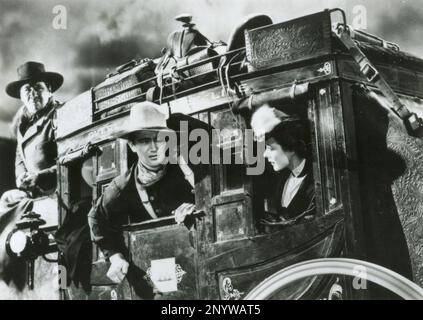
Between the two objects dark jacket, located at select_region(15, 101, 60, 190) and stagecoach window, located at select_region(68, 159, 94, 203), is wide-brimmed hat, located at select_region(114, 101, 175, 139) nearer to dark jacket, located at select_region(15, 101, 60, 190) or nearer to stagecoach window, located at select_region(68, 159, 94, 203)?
stagecoach window, located at select_region(68, 159, 94, 203)

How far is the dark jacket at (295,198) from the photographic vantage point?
398cm

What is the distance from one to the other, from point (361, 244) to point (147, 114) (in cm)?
186

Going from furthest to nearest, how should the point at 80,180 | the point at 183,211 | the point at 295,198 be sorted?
the point at 80,180
the point at 183,211
the point at 295,198

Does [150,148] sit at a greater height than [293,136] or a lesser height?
greater

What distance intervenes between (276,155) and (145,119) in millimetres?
1097

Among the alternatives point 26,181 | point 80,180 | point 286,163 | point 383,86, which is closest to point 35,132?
point 26,181

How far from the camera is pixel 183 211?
4.46 metres

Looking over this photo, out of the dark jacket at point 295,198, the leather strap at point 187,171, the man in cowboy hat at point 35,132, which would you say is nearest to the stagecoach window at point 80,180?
the man in cowboy hat at point 35,132

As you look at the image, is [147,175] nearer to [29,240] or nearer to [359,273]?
[29,240]

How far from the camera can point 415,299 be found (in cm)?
371

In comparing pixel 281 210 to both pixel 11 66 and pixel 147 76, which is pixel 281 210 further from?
pixel 11 66

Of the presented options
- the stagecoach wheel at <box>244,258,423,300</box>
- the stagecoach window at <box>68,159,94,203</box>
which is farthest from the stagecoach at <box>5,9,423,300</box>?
the stagecoach window at <box>68,159,94,203</box>

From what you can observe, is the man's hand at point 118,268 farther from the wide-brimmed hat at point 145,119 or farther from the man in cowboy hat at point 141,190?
the wide-brimmed hat at point 145,119

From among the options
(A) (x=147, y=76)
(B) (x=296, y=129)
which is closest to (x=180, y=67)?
(A) (x=147, y=76)
